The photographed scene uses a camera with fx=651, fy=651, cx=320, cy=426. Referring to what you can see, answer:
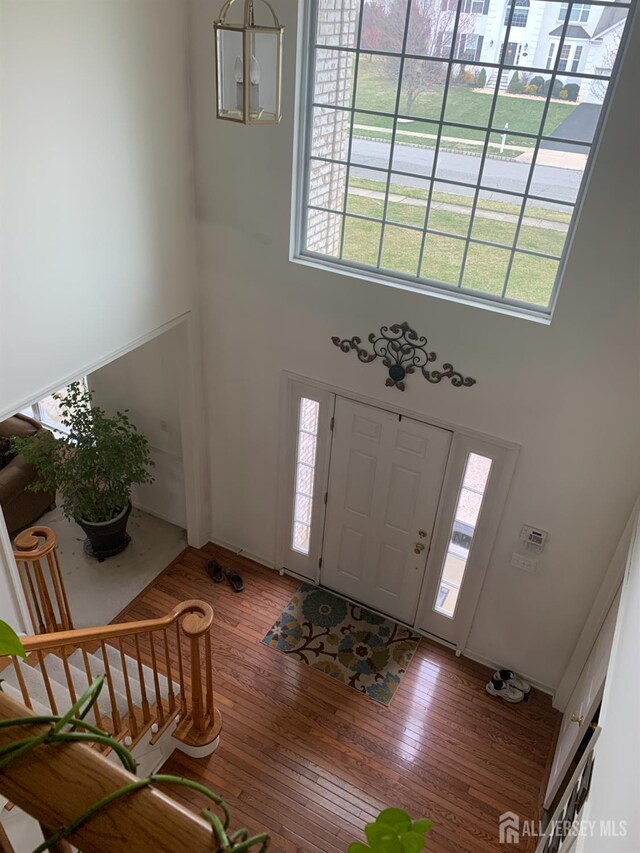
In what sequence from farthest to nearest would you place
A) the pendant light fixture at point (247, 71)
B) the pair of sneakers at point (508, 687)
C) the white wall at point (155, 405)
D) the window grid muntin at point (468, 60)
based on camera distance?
the white wall at point (155, 405) → the pair of sneakers at point (508, 687) → the window grid muntin at point (468, 60) → the pendant light fixture at point (247, 71)

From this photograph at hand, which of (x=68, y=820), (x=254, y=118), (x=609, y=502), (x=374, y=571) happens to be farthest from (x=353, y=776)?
(x=68, y=820)

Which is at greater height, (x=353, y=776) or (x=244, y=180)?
(x=244, y=180)

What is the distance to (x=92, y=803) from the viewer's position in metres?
0.60

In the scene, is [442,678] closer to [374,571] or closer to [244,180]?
[374,571]

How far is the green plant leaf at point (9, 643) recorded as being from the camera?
2.33 ft

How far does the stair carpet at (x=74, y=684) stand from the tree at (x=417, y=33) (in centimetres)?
386

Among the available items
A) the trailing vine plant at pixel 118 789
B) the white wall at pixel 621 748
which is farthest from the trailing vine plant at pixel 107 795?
the white wall at pixel 621 748

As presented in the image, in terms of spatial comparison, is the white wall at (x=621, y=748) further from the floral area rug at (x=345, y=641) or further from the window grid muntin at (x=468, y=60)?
Answer: the window grid muntin at (x=468, y=60)

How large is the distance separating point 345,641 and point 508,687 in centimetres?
130

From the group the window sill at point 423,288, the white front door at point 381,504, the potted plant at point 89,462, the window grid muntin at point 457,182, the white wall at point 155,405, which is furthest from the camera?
the white wall at point 155,405

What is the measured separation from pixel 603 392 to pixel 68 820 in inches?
149

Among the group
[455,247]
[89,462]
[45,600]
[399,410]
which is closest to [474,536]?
[399,410]

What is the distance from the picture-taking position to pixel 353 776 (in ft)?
14.5

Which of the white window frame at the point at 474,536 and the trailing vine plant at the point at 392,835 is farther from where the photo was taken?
the white window frame at the point at 474,536
